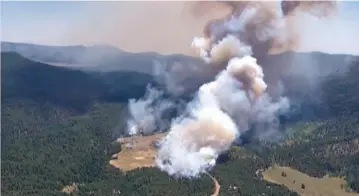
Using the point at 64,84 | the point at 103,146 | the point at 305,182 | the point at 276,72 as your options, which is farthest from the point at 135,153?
the point at 64,84

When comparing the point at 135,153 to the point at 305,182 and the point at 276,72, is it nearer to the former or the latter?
the point at 276,72

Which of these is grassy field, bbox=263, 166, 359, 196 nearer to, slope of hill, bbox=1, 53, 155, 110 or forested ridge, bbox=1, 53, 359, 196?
forested ridge, bbox=1, 53, 359, 196

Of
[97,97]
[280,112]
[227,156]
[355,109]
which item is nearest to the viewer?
[227,156]

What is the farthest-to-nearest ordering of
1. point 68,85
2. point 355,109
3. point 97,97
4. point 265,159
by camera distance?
1. point 68,85
2. point 97,97
3. point 355,109
4. point 265,159

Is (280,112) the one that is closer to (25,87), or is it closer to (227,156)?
(227,156)

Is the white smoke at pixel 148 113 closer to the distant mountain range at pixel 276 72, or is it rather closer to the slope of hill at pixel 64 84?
the distant mountain range at pixel 276 72

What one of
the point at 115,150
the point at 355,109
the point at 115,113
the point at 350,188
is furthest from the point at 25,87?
the point at 350,188

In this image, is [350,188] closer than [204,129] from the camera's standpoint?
No

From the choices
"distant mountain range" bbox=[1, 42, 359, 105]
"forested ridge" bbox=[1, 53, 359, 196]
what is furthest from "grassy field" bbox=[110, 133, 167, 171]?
"distant mountain range" bbox=[1, 42, 359, 105]
